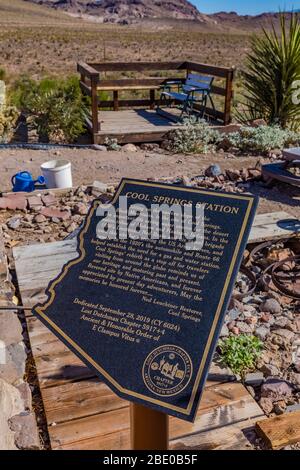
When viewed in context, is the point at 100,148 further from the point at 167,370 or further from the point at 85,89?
the point at 167,370

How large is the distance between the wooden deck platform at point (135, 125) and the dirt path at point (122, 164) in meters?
0.54

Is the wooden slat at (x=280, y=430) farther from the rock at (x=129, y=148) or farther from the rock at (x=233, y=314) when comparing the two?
the rock at (x=129, y=148)

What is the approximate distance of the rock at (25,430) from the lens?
248 centimetres

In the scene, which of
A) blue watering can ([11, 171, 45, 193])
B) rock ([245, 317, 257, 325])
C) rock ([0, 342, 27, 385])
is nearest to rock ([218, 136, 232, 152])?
blue watering can ([11, 171, 45, 193])

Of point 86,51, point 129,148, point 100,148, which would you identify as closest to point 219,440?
point 100,148

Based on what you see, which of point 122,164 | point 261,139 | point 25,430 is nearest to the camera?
point 25,430

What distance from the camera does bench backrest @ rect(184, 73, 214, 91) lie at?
9711 mm

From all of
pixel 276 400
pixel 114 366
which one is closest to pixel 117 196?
pixel 114 366

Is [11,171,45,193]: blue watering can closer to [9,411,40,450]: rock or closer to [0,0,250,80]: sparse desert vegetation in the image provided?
[9,411,40,450]: rock

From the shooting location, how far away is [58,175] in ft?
20.2

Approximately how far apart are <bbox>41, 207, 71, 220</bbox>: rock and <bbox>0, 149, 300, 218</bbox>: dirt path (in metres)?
1.23

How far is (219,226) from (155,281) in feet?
1.17

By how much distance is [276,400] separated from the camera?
9.61 ft

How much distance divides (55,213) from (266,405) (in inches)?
133
